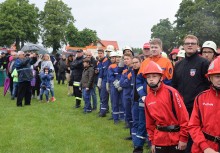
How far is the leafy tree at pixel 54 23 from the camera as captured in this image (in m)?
78.3

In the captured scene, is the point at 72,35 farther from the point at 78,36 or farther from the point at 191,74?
the point at 191,74

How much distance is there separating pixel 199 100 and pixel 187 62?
64.0 inches

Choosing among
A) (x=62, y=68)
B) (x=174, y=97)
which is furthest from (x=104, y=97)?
(x=62, y=68)

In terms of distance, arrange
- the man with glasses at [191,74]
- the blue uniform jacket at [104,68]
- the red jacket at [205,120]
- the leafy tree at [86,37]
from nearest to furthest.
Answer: the red jacket at [205,120]
the man with glasses at [191,74]
the blue uniform jacket at [104,68]
the leafy tree at [86,37]

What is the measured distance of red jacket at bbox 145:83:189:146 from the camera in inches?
Result: 160

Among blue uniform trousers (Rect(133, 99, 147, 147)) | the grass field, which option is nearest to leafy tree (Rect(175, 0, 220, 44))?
the grass field

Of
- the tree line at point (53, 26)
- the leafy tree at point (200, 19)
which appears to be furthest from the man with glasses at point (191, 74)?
the tree line at point (53, 26)

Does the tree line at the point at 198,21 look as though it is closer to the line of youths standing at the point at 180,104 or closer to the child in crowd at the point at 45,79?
the child in crowd at the point at 45,79

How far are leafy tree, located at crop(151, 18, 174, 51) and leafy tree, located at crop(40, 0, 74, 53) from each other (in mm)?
21776

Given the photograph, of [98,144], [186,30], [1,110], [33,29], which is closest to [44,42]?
[33,29]

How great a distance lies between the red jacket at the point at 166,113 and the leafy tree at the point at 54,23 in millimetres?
75092

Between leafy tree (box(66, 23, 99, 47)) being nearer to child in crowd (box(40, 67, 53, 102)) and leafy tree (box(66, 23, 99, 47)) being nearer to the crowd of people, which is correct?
child in crowd (box(40, 67, 53, 102))

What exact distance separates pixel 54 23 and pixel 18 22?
398 inches

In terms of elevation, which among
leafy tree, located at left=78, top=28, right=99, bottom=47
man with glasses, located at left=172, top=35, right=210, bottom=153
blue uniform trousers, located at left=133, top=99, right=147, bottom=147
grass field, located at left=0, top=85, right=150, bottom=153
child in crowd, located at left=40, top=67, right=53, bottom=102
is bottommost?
grass field, located at left=0, top=85, right=150, bottom=153
